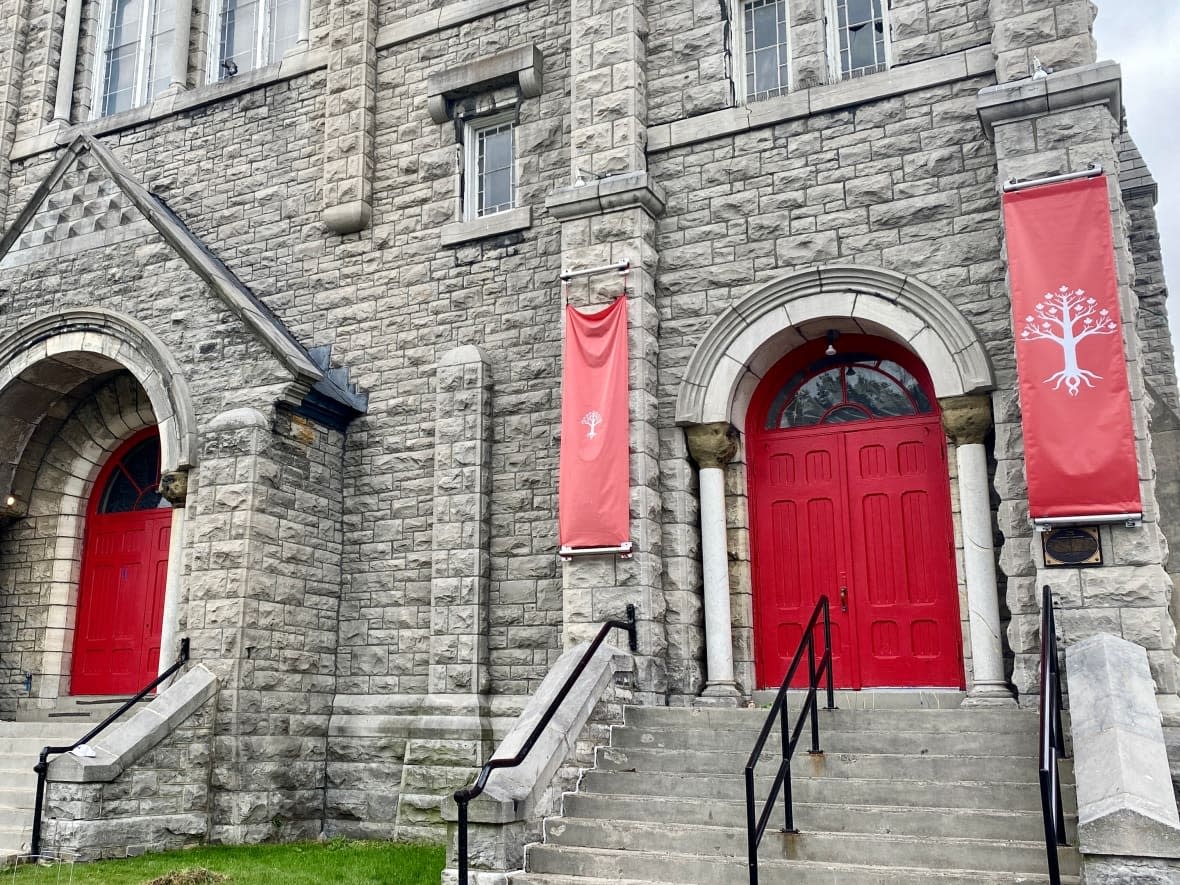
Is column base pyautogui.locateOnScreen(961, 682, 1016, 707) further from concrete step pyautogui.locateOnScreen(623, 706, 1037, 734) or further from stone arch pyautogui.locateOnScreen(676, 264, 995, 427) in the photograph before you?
stone arch pyautogui.locateOnScreen(676, 264, 995, 427)

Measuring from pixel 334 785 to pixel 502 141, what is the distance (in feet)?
21.9

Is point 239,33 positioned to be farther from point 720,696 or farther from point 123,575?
point 720,696

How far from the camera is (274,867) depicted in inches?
328

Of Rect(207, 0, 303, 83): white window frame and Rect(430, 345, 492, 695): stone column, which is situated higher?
Rect(207, 0, 303, 83): white window frame

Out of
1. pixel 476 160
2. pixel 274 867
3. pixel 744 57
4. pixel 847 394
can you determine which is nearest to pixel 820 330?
pixel 847 394

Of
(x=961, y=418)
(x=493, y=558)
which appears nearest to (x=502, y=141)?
(x=493, y=558)

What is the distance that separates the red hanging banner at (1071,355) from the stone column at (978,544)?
2.45 feet

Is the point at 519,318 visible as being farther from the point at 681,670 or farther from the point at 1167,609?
the point at 1167,609

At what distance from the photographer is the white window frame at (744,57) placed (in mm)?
10141

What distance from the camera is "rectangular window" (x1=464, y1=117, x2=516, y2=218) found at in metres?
11.6

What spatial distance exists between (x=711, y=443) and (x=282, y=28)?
8.00 meters

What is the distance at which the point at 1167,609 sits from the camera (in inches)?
289

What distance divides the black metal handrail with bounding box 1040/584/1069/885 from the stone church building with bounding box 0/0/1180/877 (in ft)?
2.93

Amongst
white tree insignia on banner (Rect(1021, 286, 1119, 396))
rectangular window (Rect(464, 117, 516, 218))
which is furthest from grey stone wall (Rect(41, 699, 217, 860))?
white tree insignia on banner (Rect(1021, 286, 1119, 396))
